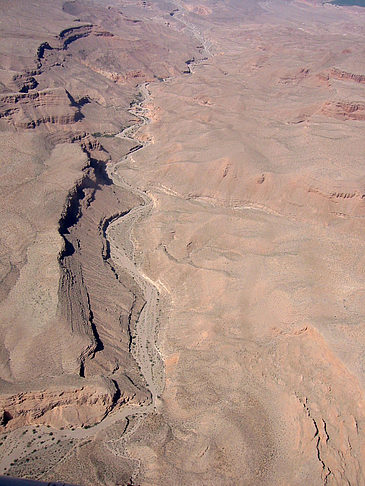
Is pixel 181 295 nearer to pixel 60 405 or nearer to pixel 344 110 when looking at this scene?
pixel 60 405

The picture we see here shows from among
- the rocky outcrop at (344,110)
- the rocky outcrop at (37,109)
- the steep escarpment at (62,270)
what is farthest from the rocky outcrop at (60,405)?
the rocky outcrop at (344,110)

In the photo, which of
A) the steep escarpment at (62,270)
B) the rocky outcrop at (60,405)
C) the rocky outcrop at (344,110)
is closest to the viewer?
the rocky outcrop at (60,405)

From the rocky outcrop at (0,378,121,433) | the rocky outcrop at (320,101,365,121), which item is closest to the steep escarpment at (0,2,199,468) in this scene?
the rocky outcrop at (0,378,121,433)

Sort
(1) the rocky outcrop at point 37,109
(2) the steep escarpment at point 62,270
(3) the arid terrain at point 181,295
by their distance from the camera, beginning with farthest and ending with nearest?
(1) the rocky outcrop at point 37,109
(2) the steep escarpment at point 62,270
(3) the arid terrain at point 181,295

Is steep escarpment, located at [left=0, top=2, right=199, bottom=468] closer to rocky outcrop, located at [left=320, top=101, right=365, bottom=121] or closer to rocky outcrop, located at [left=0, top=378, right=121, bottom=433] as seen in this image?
rocky outcrop, located at [left=0, top=378, right=121, bottom=433]

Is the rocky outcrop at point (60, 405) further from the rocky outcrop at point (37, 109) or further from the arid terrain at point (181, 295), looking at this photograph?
the rocky outcrop at point (37, 109)

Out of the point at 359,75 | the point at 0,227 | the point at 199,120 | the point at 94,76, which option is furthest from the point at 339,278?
the point at 94,76

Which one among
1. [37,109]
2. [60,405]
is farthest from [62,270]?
[37,109]

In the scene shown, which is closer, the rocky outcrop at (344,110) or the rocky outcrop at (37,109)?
the rocky outcrop at (37,109)
